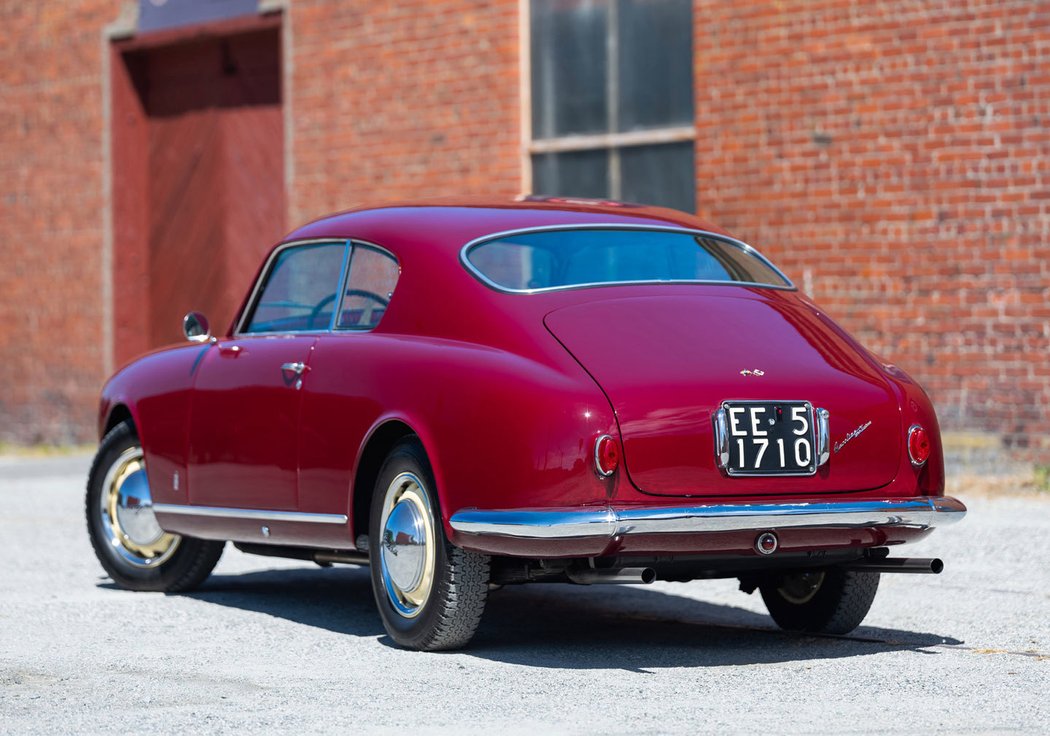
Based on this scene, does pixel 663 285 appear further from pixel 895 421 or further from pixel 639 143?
pixel 639 143

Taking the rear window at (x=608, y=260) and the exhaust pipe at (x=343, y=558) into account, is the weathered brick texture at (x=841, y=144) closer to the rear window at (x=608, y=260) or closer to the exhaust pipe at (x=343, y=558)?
the rear window at (x=608, y=260)

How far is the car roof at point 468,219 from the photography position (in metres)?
7.09

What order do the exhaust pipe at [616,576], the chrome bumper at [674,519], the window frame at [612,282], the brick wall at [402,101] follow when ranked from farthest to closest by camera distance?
the brick wall at [402,101], the window frame at [612,282], the exhaust pipe at [616,576], the chrome bumper at [674,519]

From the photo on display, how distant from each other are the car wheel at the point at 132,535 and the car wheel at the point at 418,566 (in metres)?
1.85

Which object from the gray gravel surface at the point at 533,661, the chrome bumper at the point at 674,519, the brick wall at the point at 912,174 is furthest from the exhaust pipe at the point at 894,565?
the brick wall at the point at 912,174

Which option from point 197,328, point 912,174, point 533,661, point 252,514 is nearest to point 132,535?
point 197,328

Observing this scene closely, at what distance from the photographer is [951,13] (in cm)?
1284

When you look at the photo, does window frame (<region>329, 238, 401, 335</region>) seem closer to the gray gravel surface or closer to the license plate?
the gray gravel surface

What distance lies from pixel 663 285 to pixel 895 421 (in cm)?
97

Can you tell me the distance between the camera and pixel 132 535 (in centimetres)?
859

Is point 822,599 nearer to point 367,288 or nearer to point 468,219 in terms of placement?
point 468,219

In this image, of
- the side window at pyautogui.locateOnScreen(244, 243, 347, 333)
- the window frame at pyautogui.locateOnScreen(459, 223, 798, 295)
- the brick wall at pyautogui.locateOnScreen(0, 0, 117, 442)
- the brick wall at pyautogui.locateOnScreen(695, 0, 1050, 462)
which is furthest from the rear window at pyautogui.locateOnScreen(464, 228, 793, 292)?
the brick wall at pyautogui.locateOnScreen(0, 0, 117, 442)

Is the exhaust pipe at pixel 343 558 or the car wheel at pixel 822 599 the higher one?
the exhaust pipe at pixel 343 558

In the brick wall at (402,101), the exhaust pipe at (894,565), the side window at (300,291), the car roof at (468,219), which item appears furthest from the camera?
the brick wall at (402,101)
